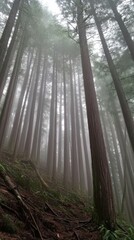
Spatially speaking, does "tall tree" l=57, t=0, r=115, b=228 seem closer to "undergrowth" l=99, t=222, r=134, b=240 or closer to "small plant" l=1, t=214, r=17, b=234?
"undergrowth" l=99, t=222, r=134, b=240

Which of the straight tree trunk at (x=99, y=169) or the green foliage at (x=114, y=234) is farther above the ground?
the straight tree trunk at (x=99, y=169)

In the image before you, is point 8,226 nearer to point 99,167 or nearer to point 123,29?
point 99,167

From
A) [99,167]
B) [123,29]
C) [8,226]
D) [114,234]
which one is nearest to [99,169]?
[99,167]

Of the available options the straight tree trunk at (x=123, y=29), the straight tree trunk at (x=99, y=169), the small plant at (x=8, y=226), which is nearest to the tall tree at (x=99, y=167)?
the straight tree trunk at (x=99, y=169)

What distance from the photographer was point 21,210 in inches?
141

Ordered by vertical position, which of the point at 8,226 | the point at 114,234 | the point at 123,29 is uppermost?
the point at 123,29

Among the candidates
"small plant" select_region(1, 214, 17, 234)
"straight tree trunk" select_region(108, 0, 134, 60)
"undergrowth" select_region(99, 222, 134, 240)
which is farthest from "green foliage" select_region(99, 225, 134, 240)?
"straight tree trunk" select_region(108, 0, 134, 60)

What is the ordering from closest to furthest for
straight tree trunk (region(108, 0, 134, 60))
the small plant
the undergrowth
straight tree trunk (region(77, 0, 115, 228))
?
the small plant
the undergrowth
straight tree trunk (region(77, 0, 115, 228))
straight tree trunk (region(108, 0, 134, 60))

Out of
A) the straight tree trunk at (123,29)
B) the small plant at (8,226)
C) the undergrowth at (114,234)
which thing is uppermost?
the straight tree trunk at (123,29)

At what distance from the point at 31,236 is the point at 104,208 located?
1635mm

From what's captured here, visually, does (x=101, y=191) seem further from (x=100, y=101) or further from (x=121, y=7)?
(x=100, y=101)

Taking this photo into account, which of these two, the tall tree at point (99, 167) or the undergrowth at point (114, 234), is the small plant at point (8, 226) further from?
the tall tree at point (99, 167)

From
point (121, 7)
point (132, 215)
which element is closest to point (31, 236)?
point (121, 7)

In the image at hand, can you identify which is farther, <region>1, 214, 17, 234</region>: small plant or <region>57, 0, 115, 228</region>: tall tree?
<region>57, 0, 115, 228</region>: tall tree
